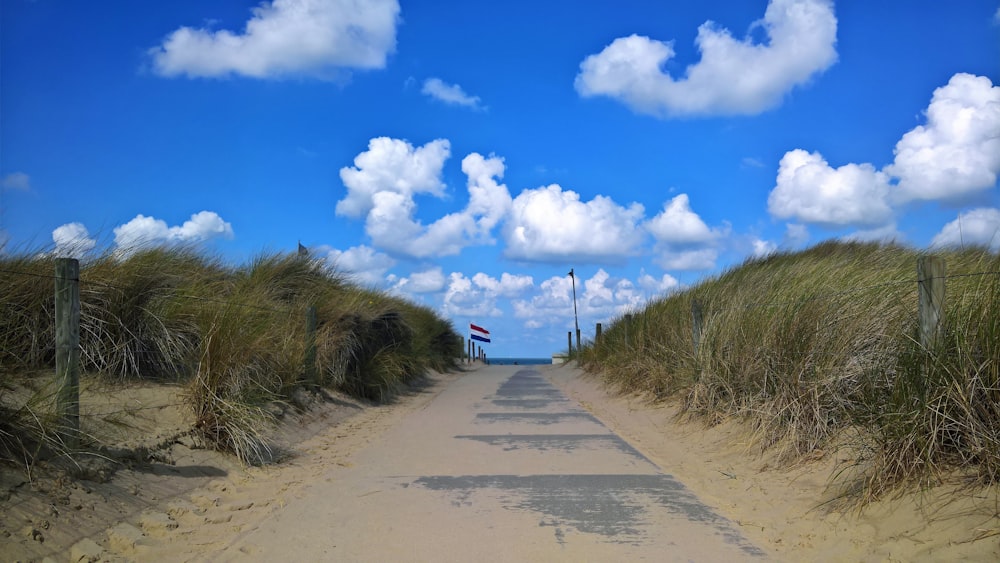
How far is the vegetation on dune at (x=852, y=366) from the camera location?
4977 millimetres

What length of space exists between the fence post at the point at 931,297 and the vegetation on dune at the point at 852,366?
0.10 meters

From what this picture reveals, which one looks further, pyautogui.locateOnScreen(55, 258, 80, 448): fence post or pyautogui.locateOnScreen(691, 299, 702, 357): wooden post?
pyautogui.locateOnScreen(691, 299, 702, 357): wooden post

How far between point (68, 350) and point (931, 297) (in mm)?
7147

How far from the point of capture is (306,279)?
15969mm

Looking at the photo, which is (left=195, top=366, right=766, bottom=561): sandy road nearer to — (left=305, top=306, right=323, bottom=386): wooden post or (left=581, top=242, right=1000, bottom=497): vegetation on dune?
(left=581, top=242, right=1000, bottom=497): vegetation on dune

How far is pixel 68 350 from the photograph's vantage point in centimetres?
612

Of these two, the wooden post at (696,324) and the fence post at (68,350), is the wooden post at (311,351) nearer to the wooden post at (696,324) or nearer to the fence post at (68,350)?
the fence post at (68,350)

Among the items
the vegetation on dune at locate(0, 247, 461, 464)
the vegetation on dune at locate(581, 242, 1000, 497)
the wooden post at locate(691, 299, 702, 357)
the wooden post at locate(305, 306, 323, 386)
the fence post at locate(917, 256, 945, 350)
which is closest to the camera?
the vegetation on dune at locate(581, 242, 1000, 497)

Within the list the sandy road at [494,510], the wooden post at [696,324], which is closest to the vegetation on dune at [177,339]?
the sandy road at [494,510]

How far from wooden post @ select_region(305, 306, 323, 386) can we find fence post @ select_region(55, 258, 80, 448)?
19.1 ft

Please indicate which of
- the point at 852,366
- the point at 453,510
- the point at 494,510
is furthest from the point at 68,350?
the point at 852,366

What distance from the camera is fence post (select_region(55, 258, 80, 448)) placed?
583 centimetres

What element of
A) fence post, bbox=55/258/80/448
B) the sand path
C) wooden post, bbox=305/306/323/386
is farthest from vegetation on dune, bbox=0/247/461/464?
the sand path

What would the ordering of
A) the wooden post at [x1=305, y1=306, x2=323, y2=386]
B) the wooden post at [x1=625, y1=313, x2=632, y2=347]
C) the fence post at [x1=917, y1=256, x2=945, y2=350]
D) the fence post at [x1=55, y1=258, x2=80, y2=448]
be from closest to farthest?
the fence post at [x1=917, y1=256, x2=945, y2=350] < the fence post at [x1=55, y1=258, x2=80, y2=448] < the wooden post at [x1=305, y1=306, x2=323, y2=386] < the wooden post at [x1=625, y1=313, x2=632, y2=347]
